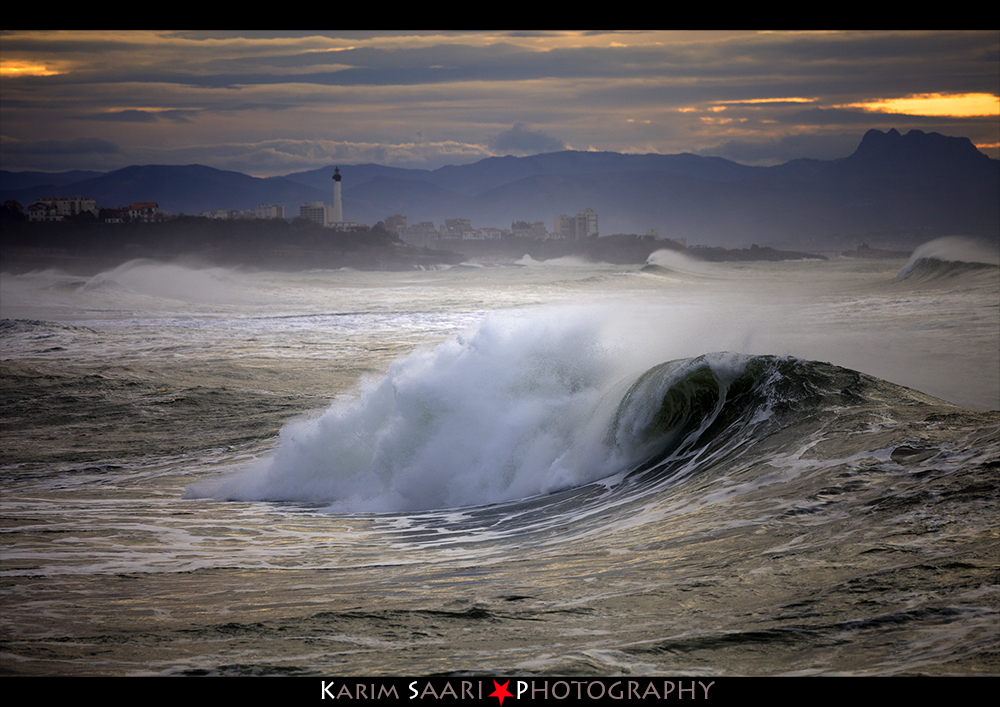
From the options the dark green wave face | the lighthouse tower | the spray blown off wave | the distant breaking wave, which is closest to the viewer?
the dark green wave face

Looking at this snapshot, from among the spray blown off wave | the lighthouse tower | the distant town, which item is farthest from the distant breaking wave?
the lighthouse tower

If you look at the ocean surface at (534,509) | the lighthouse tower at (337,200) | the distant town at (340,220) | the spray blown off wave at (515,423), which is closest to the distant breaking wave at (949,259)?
the ocean surface at (534,509)

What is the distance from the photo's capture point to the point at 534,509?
6391mm

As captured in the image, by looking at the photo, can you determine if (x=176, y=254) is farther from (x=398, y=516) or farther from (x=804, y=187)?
(x=398, y=516)

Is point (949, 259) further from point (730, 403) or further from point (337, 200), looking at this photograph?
point (337, 200)

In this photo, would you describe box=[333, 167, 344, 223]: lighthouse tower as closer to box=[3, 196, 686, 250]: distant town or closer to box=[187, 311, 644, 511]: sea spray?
box=[3, 196, 686, 250]: distant town

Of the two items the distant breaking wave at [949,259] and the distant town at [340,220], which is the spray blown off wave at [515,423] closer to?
the distant breaking wave at [949,259]

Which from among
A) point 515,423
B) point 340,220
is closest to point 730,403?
point 515,423

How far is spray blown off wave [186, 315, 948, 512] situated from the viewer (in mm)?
7098

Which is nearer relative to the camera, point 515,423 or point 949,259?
point 515,423

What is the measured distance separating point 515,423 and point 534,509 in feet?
5.61

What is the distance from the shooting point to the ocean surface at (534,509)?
3129mm

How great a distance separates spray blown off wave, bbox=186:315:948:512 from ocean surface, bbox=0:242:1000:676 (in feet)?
0.11

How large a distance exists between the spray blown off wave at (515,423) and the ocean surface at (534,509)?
0.11ft
